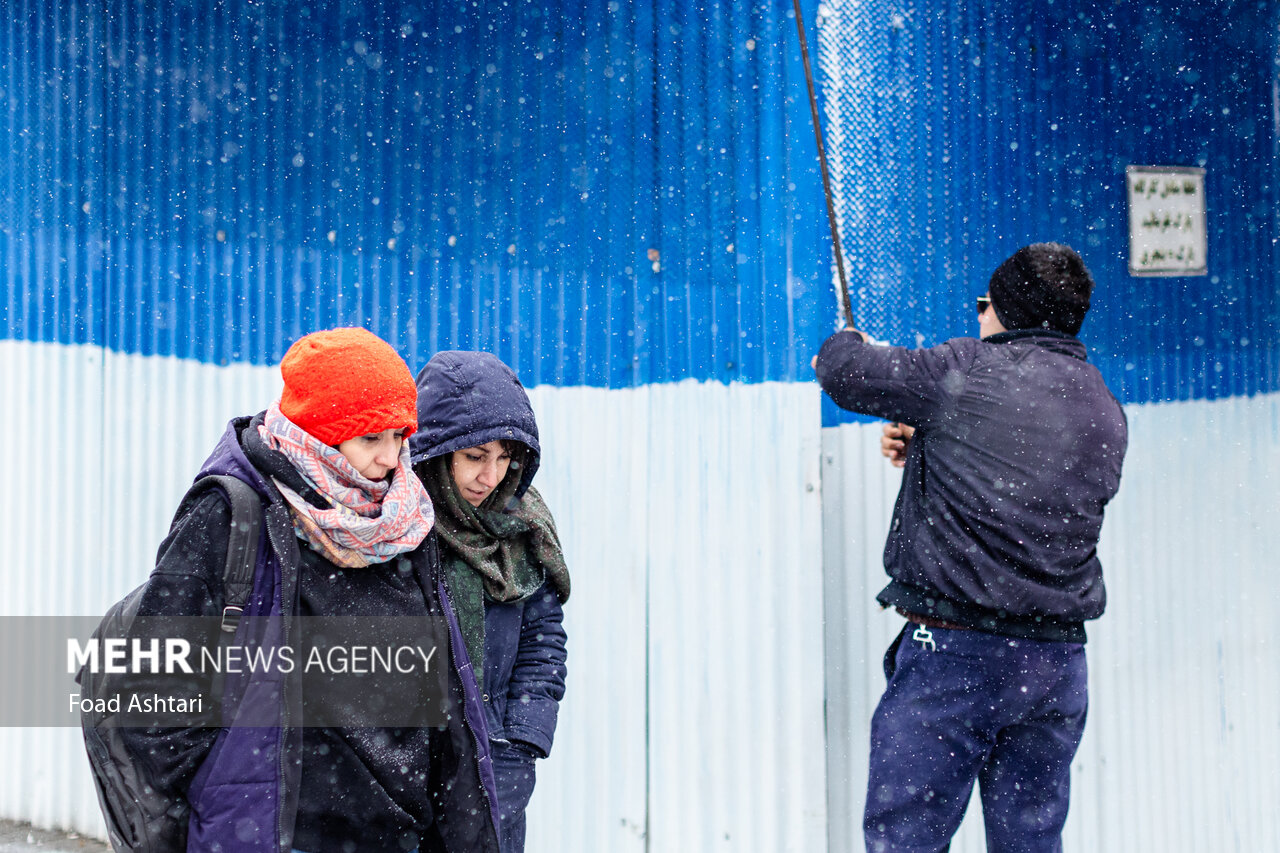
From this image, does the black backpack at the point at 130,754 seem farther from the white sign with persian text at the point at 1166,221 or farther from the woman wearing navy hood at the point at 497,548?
the white sign with persian text at the point at 1166,221

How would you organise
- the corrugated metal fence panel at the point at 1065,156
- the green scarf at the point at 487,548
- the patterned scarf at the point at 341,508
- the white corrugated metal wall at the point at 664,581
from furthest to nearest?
the corrugated metal fence panel at the point at 1065,156, the white corrugated metal wall at the point at 664,581, the green scarf at the point at 487,548, the patterned scarf at the point at 341,508

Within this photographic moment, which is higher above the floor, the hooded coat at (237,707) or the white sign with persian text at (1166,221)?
the white sign with persian text at (1166,221)

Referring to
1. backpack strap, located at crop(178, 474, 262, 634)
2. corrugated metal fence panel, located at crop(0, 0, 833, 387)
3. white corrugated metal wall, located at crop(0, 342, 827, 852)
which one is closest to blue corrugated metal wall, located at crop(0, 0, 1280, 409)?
corrugated metal fence panel, located at crop(0, 0, 833, 387)

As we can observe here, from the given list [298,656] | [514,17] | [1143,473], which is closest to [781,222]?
[514,17]

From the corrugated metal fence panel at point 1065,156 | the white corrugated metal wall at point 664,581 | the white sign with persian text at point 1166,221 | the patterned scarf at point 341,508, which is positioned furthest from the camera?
the white sign with persian text at point 1166,221

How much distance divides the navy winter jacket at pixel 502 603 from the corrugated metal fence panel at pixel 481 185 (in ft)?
3.76

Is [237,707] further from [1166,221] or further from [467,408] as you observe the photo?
[1166,221]

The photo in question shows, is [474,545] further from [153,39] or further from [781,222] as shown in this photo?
[153,39]

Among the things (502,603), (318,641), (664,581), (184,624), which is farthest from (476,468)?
(664,581)

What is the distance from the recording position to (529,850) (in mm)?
3438

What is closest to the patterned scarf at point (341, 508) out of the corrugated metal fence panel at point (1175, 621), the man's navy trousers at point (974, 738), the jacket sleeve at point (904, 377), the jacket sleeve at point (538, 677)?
the jacket sleeve at point (538, 677)

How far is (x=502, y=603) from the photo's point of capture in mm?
2359

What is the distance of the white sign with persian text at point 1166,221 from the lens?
3.90 meters

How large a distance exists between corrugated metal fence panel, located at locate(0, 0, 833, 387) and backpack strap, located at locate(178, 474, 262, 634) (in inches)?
65.4
